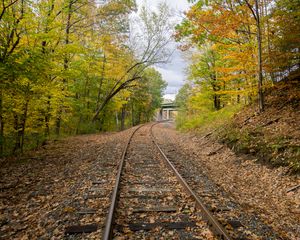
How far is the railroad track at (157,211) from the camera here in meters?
3.64

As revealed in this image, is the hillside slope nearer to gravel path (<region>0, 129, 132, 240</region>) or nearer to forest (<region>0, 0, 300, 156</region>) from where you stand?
forest (<region>0, 0, 300, 156</region>)

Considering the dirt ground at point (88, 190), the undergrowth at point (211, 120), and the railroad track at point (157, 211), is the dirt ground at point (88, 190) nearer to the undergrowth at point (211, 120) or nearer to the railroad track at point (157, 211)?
the railroad track at point (157, 211)

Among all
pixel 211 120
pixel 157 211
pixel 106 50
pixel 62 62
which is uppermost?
pixel 106 50

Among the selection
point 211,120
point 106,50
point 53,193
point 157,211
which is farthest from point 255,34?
point 106,50

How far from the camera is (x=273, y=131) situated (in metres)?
8.43

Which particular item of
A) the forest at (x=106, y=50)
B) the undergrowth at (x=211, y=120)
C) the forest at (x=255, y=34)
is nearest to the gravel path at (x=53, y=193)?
the forest at (x=106, y=50)

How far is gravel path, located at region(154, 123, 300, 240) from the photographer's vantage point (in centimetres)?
403

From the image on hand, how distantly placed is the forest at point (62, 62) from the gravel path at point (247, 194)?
6673 mm

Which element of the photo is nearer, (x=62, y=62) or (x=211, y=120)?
(x=62, y=62)

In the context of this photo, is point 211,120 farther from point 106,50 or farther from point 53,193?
point 53,193

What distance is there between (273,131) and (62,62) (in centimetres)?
1121

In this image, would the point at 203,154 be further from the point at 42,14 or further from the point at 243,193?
the point at 42,14

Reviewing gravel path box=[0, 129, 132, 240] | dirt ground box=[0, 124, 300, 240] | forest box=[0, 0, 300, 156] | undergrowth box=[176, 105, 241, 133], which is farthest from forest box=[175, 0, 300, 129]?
gravel path box=[0, 129, 132, 240]

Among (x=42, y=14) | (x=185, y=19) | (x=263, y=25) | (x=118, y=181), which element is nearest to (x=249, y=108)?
(x=263, y=25)
